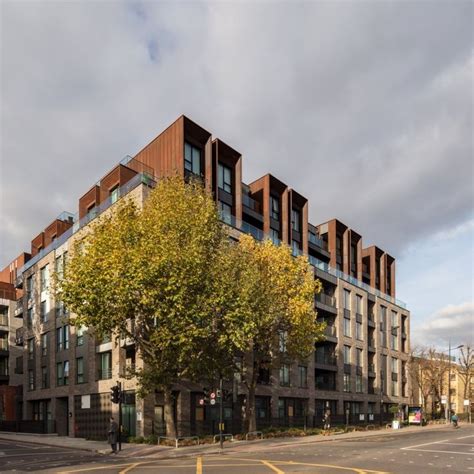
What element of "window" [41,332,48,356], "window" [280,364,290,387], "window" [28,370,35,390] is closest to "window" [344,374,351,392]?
"window" [280,364,290,387]

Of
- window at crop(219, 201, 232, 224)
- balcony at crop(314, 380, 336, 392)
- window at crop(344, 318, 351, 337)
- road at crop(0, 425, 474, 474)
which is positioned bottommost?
balcony at crop(314, 380, 336, 392)

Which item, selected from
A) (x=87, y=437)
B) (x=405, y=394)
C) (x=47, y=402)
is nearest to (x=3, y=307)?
(x=47, y=402)

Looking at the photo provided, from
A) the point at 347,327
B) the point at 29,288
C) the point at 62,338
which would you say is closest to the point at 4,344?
the point at 29,288

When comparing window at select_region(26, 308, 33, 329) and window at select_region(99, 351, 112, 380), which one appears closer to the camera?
window at select_region(99, 351, 112, 380)

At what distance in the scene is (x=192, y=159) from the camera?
42406 millimetres

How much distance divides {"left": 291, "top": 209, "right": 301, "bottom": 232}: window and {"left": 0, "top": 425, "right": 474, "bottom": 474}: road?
29522 mm

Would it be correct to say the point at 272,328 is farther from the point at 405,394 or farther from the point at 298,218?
the point at 405,394

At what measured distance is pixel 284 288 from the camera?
36.8 metres

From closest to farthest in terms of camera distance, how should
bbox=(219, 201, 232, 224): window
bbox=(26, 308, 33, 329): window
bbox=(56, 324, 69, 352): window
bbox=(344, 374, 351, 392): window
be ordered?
1. bbox=(219, 201, 232, 224): window
2. bbox=(56, 324, 69, 352): window
3. bbox=(26, 308, 33, 329): window
4. bbox=(344, 374, 351, 392): window

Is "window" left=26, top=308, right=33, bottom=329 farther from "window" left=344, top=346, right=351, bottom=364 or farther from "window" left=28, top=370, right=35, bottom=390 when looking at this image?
"window" left=344, top=346, right=351, bottom=364

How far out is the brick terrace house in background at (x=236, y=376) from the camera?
130 ft

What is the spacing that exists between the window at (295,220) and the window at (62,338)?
24189 millimetres

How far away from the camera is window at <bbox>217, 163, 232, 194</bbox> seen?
45469mm

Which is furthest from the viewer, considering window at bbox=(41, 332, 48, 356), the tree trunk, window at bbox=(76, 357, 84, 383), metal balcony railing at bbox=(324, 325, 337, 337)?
metal balcony railing at bbox=(324, 325, 337, 337)
